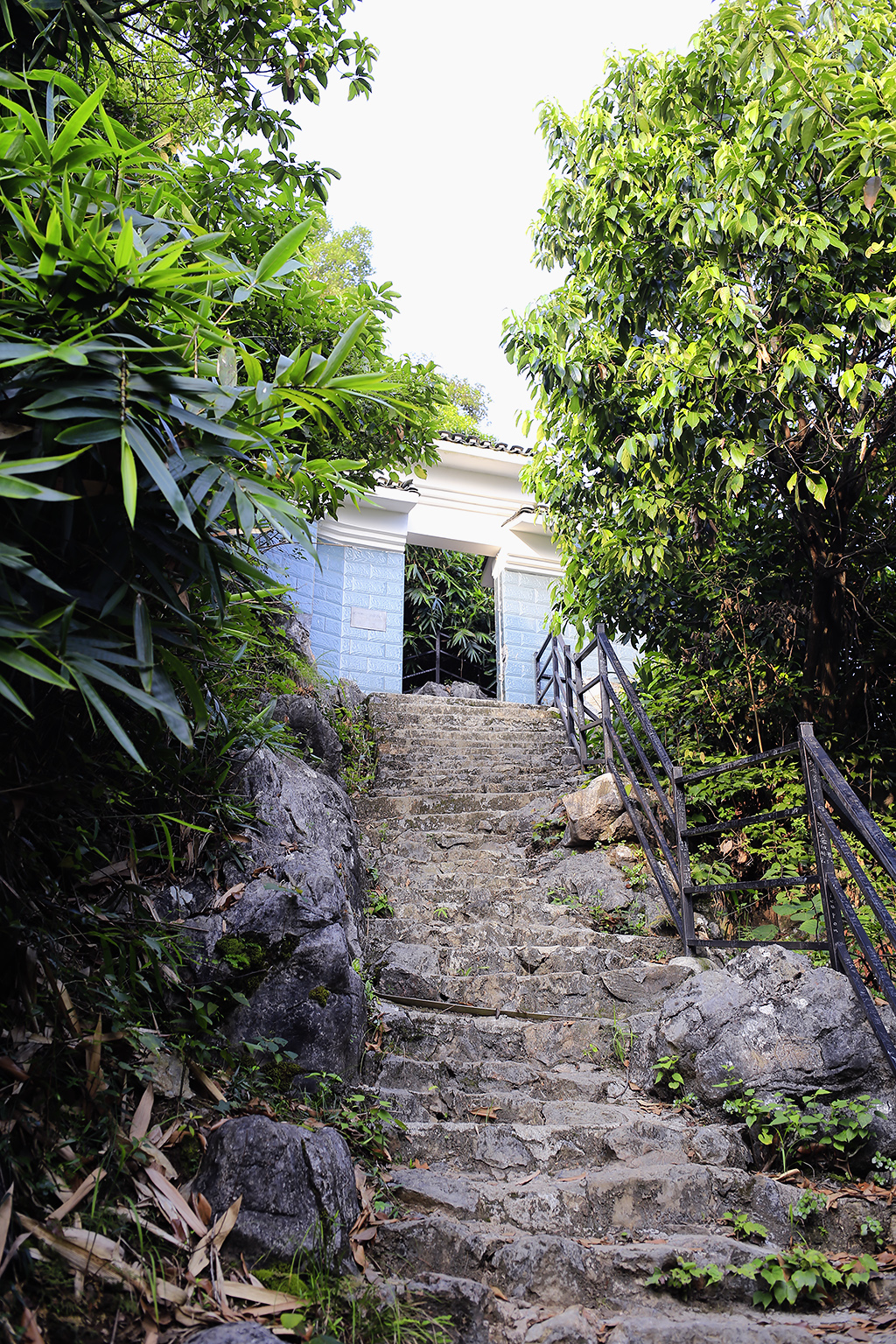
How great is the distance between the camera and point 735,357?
3.70m

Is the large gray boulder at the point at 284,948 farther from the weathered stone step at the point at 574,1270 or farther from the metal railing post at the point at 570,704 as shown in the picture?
the metal railing post at the point at 570,704

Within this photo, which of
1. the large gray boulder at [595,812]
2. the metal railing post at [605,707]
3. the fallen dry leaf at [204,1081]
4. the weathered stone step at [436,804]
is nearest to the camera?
the fallen dry leaf at [204,1081]

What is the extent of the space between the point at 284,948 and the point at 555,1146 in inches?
39.4

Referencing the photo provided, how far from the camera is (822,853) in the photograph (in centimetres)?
306

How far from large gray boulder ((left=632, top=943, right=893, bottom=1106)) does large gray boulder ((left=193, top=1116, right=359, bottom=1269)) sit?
4.45ft

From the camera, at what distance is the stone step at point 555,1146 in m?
2.46

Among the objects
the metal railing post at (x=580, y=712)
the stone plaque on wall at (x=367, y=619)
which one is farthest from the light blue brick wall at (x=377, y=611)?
the metal railing post at (x=580, y=712)

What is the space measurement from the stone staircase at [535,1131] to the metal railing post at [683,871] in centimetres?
10

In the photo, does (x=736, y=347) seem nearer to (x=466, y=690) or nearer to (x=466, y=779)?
(x=466, y=779)

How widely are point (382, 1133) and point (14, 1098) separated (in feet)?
3.91

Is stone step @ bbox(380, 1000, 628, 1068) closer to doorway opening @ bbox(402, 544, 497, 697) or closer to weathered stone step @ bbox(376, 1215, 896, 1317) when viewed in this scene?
weathered stone step @ bbox(376, 1215, 896, 1317)

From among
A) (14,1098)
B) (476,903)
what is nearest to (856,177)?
(476,903)

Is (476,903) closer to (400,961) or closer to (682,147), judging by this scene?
(400,961)

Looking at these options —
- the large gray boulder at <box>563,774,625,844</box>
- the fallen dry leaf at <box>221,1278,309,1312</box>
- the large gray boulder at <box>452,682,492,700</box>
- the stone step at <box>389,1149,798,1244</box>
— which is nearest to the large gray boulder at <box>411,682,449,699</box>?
the large gray boulder at <box>452,682,492,700</box>
